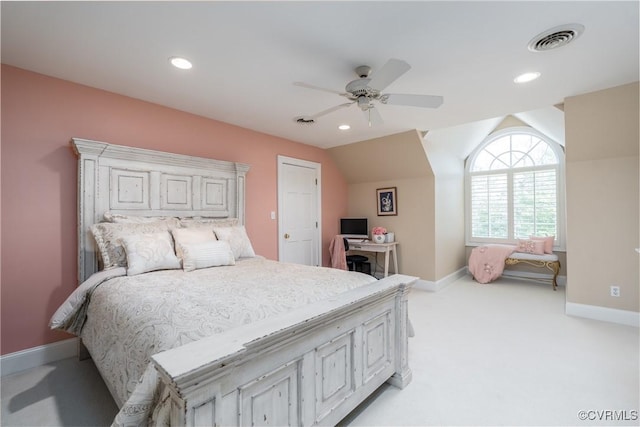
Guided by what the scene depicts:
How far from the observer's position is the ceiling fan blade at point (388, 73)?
1.75 metres

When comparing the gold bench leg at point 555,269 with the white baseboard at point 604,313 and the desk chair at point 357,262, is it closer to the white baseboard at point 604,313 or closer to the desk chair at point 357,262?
the white baseboard at point 604,313

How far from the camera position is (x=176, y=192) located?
3.07m

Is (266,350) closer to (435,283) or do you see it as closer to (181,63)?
(181,63)

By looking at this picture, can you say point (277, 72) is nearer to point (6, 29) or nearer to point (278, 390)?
point (6, 29)

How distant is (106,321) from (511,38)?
309 centimetres

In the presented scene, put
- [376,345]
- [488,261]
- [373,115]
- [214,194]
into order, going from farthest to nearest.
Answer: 1. [488,261]
2. [214,194]
3. [373,115]
4. [376,345]

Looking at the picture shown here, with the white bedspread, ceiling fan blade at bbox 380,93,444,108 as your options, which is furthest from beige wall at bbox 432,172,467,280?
the white bedspread

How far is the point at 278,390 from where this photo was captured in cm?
125

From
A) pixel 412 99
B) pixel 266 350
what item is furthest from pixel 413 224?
pixel 266 350

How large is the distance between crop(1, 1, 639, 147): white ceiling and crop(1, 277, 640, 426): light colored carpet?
93.4 inches

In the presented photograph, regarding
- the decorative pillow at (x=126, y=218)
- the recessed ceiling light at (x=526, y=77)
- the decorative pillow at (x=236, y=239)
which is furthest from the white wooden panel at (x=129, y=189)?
the recessed ceiling light at (x=526, y=77)

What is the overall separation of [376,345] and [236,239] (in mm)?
1718

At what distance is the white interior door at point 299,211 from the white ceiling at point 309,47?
1.46 m

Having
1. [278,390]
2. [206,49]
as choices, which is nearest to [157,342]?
[278,390]
